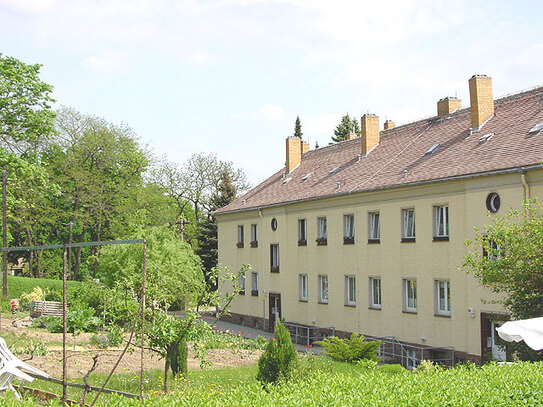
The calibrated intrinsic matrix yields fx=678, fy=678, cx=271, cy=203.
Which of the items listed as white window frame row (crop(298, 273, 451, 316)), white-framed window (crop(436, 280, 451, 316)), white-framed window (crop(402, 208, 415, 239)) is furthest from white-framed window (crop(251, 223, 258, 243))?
white-framed window (crop(436, 280, 451, 316))

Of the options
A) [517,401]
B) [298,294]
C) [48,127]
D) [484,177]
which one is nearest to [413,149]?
[484,177]

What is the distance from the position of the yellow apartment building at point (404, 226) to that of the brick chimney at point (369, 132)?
6 cm

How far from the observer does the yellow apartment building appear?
907 inches

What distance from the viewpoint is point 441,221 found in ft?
82.5

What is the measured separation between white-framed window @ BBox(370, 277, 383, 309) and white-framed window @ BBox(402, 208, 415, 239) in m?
2.62

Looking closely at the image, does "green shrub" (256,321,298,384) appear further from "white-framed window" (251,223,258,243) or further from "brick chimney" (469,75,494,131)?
"white-framed window" (251,223,258,243)

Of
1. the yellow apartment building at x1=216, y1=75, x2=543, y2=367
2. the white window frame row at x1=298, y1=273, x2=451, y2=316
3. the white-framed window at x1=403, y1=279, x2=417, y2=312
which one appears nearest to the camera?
the yellow apartment building at x1=216, y1=75, x2=543, y2=367

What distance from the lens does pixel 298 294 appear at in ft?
114

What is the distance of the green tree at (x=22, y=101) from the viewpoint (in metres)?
32.1

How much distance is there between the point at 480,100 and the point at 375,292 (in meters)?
8.99

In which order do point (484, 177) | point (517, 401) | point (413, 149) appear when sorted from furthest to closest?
point (413, 149) < point (484, 177) < point (517, 401)

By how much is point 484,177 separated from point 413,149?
294 inches

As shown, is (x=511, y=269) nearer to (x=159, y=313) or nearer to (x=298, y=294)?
(x=159, y=313)

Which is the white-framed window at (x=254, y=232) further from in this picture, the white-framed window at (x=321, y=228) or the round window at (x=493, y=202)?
the round window at (x=493, y=202)
